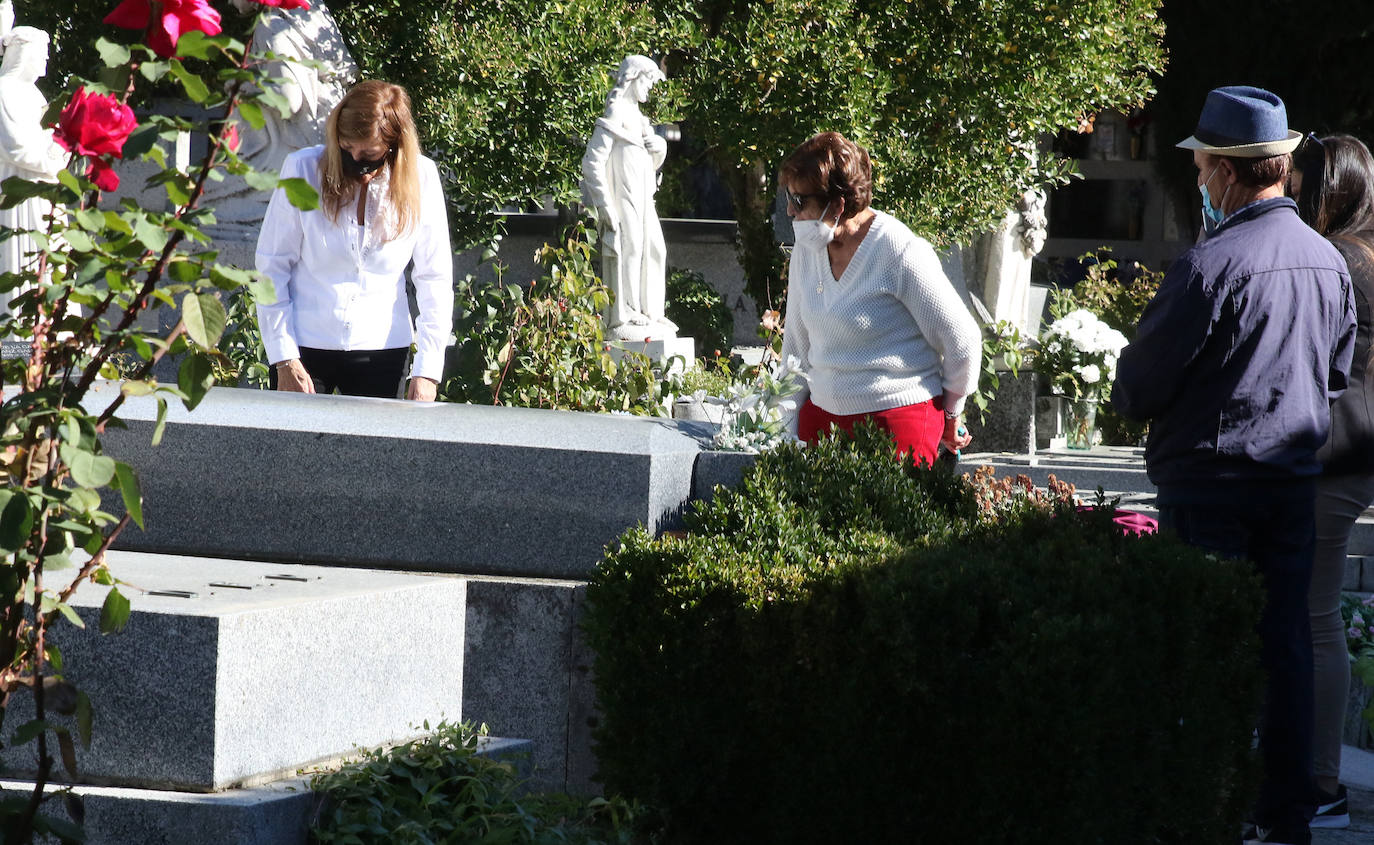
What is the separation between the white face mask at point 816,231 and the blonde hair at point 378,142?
1067 millimetres

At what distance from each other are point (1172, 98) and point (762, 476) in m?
18.7

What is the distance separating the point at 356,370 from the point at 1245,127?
2.37m

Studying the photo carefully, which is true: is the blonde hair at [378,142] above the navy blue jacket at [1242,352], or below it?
above

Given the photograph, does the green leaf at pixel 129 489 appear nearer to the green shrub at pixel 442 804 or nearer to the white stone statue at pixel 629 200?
the green shrub at pixel 442 804

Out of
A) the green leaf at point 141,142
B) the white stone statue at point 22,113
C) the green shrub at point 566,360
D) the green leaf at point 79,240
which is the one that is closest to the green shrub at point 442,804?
the green leaf at point 79,240

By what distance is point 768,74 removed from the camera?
1055cm

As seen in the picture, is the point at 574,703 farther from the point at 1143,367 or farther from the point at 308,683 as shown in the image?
the point at 1143,367

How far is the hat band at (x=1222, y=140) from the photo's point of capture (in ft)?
11.6

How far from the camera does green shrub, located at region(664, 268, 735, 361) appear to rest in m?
A: 15.3

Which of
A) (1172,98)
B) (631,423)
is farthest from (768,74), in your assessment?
(1172,98)

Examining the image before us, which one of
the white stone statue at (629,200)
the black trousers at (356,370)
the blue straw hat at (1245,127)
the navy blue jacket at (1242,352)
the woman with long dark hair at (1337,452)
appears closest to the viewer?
the navy blue jacket at (1242,352)

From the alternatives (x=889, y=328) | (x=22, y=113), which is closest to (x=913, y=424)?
(x=889, y=328)

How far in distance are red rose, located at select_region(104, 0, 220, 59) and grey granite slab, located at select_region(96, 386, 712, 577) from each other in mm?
1480

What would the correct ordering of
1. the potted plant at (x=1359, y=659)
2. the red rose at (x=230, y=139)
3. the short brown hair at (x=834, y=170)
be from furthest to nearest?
the potted plant at (x=1359, y=659) < the short brown hair at (x=834, y=170) < the red rose at (x=230, y=139)
